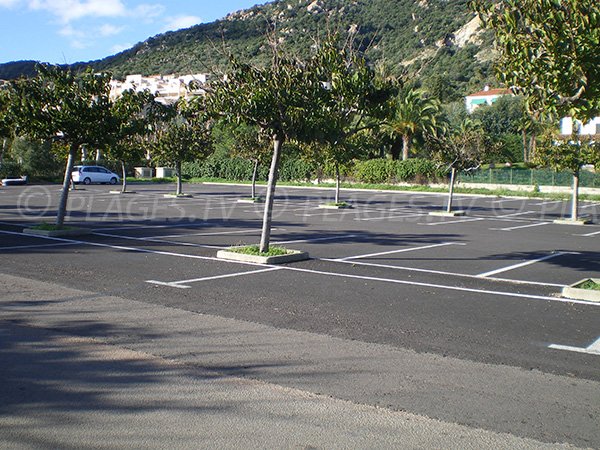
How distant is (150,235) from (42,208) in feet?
38.8

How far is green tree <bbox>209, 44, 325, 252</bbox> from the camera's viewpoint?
13.6 meters

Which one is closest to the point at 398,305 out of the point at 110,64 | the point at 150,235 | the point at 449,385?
the point at 449,385

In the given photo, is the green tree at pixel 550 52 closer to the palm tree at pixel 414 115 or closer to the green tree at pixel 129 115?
the green tree at pixel 129 115

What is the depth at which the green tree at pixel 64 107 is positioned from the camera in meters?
17.5

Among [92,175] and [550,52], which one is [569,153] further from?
[92,175]

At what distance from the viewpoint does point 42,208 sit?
28422mm

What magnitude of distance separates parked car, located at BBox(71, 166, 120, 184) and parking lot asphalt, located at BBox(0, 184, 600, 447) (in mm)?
30975

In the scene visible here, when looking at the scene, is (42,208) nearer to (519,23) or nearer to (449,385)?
(519,23)

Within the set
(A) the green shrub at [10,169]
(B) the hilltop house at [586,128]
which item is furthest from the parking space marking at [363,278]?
(A) the green shrub at [10,169]

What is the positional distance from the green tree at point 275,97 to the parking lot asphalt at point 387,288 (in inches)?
116

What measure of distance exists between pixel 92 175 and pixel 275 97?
149 feet

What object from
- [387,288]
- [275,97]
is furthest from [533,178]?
[387,288]

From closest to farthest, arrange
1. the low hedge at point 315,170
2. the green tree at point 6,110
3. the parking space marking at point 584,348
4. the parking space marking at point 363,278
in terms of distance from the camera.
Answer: the parking space marking at point 584,348 < the parking space marking at point 363,278 < the green tree at point 6,110 < the low hedge at point 315,170

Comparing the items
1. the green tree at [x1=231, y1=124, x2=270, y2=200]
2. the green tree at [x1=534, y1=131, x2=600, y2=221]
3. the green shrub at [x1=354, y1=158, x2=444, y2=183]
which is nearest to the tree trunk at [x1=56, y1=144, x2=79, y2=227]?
the green tree at [x1=231, y1=124, x2=270, y2=200]
